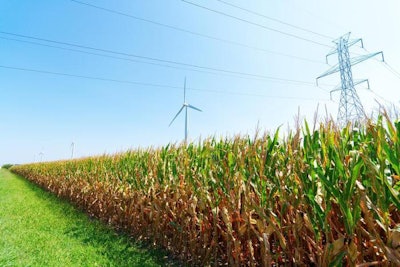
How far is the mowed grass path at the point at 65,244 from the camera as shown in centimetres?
466

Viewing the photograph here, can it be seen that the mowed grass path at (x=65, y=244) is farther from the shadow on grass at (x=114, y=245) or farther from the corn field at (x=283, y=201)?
the corn field at (x=283, y=201)

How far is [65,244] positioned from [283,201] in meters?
5.02

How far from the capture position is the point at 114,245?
Result: 562 cm

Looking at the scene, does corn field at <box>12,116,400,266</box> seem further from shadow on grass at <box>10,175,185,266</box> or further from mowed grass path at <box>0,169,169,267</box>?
mowed grass path at <box>0,169,169,267</box>

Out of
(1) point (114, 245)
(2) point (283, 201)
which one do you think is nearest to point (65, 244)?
(1) point (114, 245)

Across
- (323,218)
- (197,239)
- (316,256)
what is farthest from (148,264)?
(323,218)

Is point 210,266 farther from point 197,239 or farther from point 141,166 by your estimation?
point 141,166

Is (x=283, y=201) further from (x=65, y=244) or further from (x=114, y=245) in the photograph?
(x=65, y=244)

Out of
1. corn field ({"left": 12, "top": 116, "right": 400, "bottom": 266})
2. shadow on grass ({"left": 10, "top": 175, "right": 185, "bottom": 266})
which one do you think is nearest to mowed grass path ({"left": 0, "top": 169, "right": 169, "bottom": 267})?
shadow on grass ({"left": 10, "top": 175, "right": 185, "bottom": 266})

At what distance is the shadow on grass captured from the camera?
4.66 meters

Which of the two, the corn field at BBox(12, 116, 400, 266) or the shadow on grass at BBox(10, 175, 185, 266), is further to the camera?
the shadow on grass at BBox(10, 175, 185, 266)

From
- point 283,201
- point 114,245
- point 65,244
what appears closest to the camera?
point 283,201

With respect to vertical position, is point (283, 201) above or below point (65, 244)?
above

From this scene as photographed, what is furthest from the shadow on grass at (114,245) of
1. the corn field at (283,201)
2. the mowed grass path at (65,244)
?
the corn field at (283,201)
